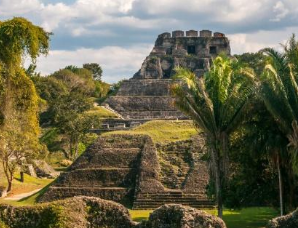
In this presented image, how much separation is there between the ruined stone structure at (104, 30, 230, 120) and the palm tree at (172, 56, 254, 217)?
2751cm

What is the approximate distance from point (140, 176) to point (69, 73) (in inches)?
1864

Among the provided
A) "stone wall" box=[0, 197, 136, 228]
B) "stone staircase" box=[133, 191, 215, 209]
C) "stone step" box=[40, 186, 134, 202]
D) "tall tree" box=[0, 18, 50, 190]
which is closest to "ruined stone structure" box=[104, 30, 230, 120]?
"stone step" box=[40, 186, 134, 202]

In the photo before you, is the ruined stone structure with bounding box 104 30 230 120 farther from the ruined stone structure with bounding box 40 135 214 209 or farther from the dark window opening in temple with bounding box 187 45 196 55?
the ruined stone structure with bounding box 40 135 214 209

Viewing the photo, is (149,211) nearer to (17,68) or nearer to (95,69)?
(17,68)

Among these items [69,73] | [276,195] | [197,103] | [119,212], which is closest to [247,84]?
[197,103]

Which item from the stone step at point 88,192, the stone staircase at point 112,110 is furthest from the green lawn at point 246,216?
the stone staircase at point 112,110

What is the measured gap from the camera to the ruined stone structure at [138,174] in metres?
29.4

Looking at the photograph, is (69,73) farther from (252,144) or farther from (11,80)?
(252,144)

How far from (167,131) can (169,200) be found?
7580 millimetres

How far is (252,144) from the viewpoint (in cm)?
2025

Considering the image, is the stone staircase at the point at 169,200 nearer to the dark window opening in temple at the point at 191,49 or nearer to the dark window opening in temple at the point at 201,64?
the dark window opening in temple at the point at 201,64

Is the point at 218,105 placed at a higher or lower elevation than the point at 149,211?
higher

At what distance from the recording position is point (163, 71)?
57.9m

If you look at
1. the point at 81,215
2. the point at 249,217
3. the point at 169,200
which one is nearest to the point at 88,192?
the point at 169,200
